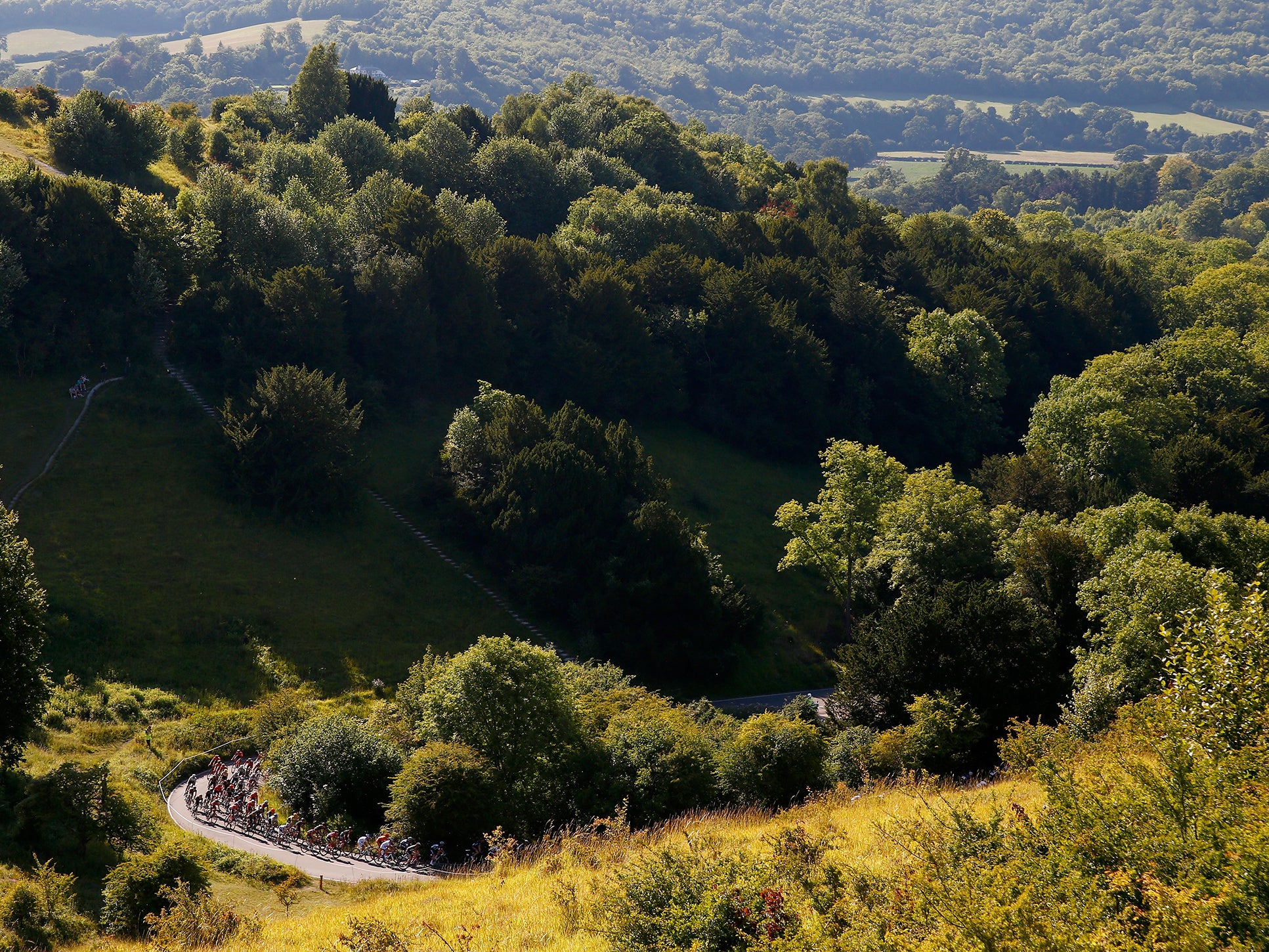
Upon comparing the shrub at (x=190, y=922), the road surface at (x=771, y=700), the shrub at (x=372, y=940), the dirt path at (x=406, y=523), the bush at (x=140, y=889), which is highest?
the shrub at (x=372, y=940)

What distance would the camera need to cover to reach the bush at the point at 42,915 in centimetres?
2117

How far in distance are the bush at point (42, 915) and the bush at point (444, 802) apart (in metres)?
8.78

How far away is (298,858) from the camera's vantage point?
28.1 m

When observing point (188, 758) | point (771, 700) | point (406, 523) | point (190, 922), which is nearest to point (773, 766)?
point (190, 922)

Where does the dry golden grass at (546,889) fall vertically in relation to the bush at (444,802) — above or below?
above

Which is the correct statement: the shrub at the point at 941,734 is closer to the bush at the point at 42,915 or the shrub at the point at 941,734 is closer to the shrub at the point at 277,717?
the shrub at the point at 277,717

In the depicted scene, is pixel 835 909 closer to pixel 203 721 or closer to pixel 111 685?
pixel 203 721

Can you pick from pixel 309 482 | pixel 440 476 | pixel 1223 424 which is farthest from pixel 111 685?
pixel 1223 424

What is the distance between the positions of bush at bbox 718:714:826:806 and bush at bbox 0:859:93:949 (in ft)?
60.2

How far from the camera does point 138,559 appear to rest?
5047 cm

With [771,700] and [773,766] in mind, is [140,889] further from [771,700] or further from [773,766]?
[771,700]

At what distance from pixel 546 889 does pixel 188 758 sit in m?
21.4

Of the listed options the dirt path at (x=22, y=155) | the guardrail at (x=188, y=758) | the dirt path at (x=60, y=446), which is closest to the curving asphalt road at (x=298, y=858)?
the guardrail at (x=188, y=758)

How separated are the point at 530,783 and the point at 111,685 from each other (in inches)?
877
